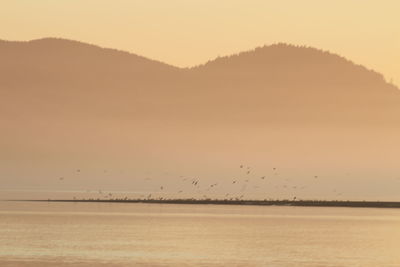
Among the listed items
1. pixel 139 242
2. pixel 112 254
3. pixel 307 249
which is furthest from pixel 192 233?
pixel 112 254

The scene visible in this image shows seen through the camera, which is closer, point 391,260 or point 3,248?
point 391,260

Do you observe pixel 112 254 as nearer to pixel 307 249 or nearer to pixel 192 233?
pixel 307 249

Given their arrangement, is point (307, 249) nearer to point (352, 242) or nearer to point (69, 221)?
point (352, 242)

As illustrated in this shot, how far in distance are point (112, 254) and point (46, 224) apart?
2759 inches

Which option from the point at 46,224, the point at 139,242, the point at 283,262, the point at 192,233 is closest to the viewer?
the point at 283,262

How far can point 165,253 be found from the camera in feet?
369

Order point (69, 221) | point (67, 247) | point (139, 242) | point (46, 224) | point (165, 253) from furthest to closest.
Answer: point (69, 221) < point (46, 224) < point (139, 242) < point (67, 247) < point (165, 253)

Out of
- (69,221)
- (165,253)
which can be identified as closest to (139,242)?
(165,253)

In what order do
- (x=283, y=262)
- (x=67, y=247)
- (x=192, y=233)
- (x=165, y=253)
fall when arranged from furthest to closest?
(x=192, y=233), (x=67, y=247), (x=165, y=253), (x=283, y=262)

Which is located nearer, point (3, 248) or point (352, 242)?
point (3, 248)

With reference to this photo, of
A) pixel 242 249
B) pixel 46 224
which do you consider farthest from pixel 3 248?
pixel 46 224

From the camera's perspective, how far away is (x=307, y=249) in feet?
400

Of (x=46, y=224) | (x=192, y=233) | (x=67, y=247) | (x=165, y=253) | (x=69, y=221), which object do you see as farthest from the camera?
(x=69, y=221)

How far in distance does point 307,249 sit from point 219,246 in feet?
31.5
